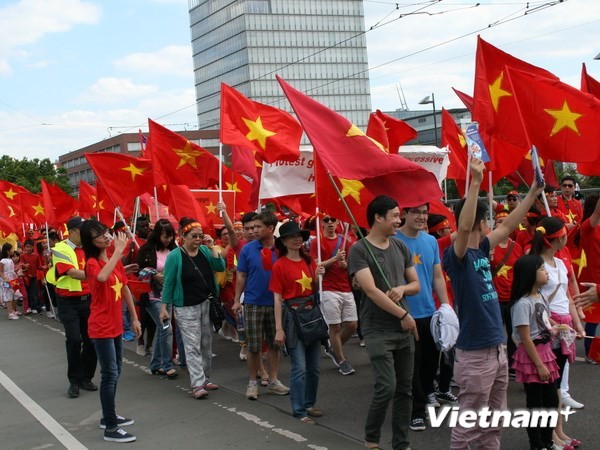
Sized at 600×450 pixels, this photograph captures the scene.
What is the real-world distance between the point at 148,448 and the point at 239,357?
394cm

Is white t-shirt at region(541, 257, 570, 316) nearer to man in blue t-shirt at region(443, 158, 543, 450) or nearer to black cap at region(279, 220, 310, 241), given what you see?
man in blue t-shirt at region(443, 158, 543, 450)

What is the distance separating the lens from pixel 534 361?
5.34 m

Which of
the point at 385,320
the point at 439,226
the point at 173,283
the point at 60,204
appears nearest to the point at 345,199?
the point at 439,226

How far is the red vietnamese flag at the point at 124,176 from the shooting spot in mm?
12172

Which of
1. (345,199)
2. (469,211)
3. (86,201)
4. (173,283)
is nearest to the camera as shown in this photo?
(469,211)

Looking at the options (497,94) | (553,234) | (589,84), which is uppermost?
(589,84)

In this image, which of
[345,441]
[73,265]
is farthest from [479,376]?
[73,265]

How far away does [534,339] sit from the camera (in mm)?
5477

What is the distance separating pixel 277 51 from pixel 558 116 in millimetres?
111346

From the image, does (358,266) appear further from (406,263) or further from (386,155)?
(386,155)

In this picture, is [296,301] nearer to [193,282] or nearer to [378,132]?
[193,282]

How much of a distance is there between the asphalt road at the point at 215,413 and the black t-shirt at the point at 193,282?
100cm

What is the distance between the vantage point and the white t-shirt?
227 inches

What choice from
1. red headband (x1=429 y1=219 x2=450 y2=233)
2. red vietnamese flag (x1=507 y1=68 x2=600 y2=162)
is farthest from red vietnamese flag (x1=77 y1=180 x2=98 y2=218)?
red vietnamese flag (x1=507 y1=68 x2=600 y2=162)
